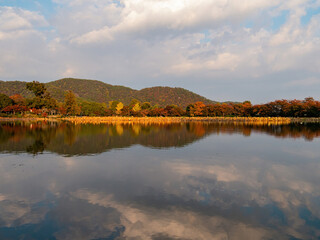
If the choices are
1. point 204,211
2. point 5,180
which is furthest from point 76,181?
→ point 204,211

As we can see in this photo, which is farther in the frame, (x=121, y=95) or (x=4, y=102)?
(x=121, y=95)

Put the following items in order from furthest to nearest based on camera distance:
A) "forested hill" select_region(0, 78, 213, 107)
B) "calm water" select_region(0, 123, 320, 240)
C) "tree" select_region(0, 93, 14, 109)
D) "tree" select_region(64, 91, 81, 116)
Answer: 1. "forested hill" select_region(0, 78, 213, 107)
2. "tree" select_region(64, 91, 81, 116)
3. "tree" select_region(0, 93, 14, 109)
4. "calm water" select_region(0, 123, 320, 240)

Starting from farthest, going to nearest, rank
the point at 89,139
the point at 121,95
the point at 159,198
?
the point at 121,95
the point at 89,139
the point at 159,198

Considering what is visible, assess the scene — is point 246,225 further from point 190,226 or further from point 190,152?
point 190,152

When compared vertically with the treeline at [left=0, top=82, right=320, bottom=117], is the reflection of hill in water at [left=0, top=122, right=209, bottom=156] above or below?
below

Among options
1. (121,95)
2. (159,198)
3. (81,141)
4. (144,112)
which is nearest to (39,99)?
(144,112)

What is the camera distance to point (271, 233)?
23.2ft

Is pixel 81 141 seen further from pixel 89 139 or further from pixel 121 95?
pixel 121 95

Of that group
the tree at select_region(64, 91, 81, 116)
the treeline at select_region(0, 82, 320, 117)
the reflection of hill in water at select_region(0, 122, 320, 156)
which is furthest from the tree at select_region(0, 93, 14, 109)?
the reflection of hill in water at select_region(0, 122, 320, 156)

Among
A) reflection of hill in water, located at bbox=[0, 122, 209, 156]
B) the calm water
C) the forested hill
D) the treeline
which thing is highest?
the forested hill

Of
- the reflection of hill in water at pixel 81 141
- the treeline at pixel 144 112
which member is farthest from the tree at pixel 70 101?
the reflection of hill in water at pixel 81 141

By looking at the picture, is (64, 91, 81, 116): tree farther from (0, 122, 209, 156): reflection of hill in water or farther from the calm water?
the calm water

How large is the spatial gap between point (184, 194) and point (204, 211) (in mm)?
1742

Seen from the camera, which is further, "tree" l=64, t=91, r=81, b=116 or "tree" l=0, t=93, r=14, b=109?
"tree" l=64, t=91, r=81, b=116
